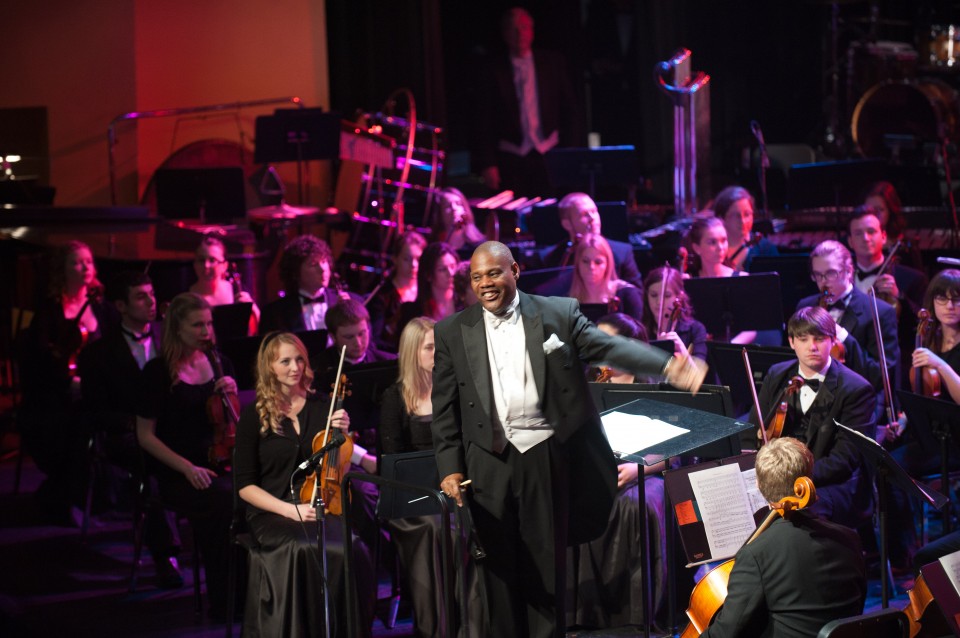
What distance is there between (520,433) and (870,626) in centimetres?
136

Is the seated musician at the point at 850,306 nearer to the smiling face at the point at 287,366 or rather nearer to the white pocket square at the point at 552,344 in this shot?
the white pocket square at the point at 552,344

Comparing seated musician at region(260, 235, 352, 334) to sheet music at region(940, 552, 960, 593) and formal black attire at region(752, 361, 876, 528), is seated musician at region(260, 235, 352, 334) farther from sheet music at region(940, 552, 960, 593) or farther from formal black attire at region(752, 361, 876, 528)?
sheet music at region(940, 552, 960, 593)

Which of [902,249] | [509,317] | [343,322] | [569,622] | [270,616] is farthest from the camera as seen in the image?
[902,249]

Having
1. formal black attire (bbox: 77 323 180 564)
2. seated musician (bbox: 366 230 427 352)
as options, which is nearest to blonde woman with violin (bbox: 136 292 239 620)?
formal black attire (bbox: 77 323 180 564)

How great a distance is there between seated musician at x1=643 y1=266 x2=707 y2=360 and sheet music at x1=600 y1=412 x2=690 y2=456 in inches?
69.8

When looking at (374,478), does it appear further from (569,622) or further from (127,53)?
(127,53)

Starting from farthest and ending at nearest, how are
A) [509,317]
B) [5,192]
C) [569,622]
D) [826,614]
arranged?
[5,192], [569,622], [509,317], [826,614]

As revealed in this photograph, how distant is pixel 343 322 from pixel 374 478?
210 cm

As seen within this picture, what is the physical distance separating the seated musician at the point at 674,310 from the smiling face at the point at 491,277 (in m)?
2.19

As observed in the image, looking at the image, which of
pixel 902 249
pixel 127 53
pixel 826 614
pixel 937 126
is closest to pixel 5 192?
pixel 127 53

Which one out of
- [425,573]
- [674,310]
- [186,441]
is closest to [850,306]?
[674,310]

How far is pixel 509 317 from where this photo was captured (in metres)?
3.94

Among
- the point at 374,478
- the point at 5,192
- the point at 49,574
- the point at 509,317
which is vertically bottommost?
the point at 49,574

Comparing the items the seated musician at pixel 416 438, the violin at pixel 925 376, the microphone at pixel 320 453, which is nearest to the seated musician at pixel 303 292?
the seated musician at pixel 416 438
